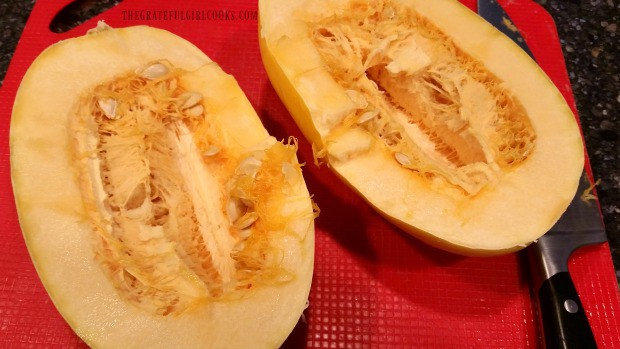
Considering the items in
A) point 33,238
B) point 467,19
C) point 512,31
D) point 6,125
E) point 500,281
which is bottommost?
point 500,281

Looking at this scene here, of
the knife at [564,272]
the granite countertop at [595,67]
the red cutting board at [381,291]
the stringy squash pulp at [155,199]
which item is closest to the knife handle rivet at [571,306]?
the knife at [564,272]

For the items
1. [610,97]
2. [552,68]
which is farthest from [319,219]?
[610,97]

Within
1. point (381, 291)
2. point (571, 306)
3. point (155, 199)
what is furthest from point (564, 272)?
point (155, 199)

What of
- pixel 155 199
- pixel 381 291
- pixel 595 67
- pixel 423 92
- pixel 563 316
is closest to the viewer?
pixel 563 316

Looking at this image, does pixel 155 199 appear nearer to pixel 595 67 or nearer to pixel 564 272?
pixel 564 272

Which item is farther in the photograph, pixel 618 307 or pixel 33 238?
pixel 618 307

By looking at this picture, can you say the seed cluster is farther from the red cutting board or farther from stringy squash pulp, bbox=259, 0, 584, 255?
the red cutting board

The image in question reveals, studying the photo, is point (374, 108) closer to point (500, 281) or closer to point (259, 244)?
point (259, 244)
